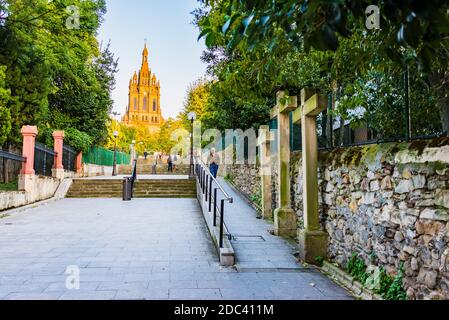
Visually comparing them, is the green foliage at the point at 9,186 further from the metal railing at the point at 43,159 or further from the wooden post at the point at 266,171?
the wooden post at the point at 266,171

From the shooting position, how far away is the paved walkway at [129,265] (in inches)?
160

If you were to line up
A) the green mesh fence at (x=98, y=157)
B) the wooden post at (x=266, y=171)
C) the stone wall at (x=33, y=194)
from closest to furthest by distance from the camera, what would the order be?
the wooden post at (x=266, y=171) < the stone wall at (x=33, y=194) < the green mesh fence at (x=98, y=157)

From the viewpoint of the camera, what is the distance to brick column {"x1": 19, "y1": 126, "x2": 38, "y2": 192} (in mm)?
12094

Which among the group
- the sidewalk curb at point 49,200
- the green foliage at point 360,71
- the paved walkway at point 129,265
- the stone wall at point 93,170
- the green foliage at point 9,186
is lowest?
the paved walkway at point 129,265

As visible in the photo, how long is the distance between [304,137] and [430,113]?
1.90 meters

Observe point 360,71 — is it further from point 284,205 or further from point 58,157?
point 58,157

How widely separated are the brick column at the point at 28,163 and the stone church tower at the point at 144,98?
108531 mm

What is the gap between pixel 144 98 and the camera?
122062 millimetres

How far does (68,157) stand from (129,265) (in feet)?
45.7

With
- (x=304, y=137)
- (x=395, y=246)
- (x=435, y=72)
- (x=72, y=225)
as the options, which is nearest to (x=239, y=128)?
(x=72, y=225)

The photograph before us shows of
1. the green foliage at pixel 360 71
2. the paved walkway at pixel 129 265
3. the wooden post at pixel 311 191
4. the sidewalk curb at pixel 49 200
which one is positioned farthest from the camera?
the sidewalk curb at pixel 49 200

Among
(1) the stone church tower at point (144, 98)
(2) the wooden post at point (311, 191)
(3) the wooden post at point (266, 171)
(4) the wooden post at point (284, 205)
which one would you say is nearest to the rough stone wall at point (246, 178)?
(3) the wooden post at point (266, 171)

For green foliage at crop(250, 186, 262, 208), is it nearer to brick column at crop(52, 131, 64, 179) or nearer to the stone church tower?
brick column at crop(52, 131, 64, 179)

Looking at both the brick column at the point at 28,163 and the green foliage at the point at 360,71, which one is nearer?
the green foliage at the point at 360,71
